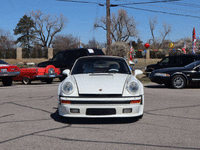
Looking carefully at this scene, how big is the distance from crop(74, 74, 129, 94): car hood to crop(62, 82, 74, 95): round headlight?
0.15m

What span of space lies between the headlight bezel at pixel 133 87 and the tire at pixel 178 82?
25.2ft

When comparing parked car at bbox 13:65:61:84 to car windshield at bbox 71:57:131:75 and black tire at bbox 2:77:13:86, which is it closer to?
black tire at bbox 2:77:13:86

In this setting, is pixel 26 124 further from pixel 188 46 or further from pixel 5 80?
pixel 188 46

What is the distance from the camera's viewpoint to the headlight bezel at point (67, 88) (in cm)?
556

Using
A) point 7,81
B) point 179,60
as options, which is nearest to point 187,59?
point 179,60

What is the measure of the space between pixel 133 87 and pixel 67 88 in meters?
1.34

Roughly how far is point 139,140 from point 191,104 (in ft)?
14.2

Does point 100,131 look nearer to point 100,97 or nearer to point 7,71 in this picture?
point 100,97

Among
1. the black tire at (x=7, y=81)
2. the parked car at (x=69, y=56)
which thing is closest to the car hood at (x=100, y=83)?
the black tire at (x=7, y=81)

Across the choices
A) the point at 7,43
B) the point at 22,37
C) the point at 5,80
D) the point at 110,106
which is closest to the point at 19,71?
the point at 5,80

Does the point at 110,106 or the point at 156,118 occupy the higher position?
the point at 110,106

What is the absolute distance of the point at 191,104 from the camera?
8.30 metres

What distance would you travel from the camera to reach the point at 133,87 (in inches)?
223

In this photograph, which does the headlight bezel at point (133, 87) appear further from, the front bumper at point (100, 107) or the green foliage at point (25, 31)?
the green foliage at point (25, 31)
